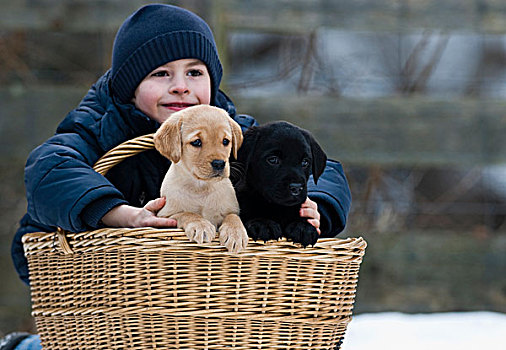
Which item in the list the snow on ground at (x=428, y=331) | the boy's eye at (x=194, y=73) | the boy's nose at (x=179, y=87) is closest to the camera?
the boy's nose at (x=179, y=87)

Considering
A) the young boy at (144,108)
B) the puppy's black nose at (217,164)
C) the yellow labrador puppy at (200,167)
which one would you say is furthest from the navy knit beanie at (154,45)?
the puppy's black nose at (217,164)

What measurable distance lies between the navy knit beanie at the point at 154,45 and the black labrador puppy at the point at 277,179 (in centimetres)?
61

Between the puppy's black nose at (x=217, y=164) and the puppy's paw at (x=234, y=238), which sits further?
the puppy's black nose at (x=217, y=164)

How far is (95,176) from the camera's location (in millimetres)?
1850

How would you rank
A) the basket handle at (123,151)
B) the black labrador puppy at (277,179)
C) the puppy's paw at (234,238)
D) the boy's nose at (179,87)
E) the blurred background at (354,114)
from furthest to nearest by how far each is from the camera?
the blurred background at (354,114), the boy's nose at (179,87), the basket handle at (123,151), the black labrador puppy at (277,179), the puppy's paw at (234,238)

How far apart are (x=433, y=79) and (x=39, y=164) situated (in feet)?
8.24

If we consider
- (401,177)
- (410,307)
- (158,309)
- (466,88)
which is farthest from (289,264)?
(466,88)

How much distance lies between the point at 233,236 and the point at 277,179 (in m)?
0.24

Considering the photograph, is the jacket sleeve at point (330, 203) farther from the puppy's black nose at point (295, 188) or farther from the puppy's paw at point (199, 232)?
the puppy's paw at point (199, 232)

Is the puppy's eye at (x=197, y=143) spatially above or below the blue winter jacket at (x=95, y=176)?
above

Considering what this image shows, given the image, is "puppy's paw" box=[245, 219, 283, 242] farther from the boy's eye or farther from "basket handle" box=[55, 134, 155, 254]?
the boy's eye

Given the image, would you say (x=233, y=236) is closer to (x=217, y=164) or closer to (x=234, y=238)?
(x=234, y=238)

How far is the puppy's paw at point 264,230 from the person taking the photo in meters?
1.61

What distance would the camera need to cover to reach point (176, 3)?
3078 millimetres
